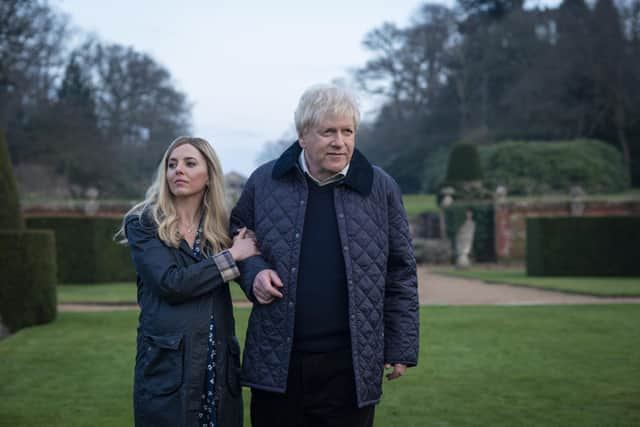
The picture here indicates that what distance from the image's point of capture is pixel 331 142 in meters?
2.46

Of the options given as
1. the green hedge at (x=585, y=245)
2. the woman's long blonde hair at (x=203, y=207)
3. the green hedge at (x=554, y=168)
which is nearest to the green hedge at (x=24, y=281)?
the woman's long blonde hair at (x=203, y=207)

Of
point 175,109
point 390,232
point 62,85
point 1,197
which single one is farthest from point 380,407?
point 175,109

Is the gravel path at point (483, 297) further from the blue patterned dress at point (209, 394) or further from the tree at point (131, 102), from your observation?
the tree at point (131, 102)

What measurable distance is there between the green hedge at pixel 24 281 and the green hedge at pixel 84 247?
260 inches

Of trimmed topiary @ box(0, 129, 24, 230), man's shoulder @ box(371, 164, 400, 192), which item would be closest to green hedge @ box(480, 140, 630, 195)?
trimmed topiary @ box(0, 129, 24, 230)

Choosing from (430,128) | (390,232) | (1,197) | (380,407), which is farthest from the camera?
(430,128)

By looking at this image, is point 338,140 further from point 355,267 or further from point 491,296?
point 491,296

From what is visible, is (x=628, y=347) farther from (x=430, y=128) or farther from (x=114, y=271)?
(x=430, y=128)

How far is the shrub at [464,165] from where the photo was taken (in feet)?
82.6

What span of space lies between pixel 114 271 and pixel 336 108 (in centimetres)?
1393

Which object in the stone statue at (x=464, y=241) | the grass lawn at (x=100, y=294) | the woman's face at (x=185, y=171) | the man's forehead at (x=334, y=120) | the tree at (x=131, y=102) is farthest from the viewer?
the tree at (x=131, y=102)

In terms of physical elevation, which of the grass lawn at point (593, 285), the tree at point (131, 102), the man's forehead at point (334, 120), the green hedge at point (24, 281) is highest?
the tree at point (131, 102)

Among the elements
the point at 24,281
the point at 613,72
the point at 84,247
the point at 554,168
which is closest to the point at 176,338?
the point at 24,281

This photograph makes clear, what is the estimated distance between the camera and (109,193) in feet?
108
